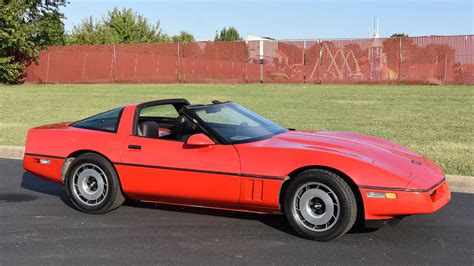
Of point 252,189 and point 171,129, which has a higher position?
point 171,129

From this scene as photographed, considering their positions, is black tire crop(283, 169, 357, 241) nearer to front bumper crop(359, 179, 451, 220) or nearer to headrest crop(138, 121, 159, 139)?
front bumper crop(359, 179, 451, 220)

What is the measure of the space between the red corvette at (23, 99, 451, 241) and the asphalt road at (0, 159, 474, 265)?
228 mm

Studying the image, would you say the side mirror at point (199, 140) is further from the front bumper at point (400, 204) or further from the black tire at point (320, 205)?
the front bumper at point (400, 204)

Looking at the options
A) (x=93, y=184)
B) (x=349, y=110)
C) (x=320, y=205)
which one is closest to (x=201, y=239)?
(x=320, y=205)

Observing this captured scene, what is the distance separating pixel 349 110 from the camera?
593 inches

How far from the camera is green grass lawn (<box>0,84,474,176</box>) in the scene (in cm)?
955

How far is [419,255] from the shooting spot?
13.6 feet

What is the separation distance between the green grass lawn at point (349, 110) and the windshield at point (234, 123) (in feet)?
10.1

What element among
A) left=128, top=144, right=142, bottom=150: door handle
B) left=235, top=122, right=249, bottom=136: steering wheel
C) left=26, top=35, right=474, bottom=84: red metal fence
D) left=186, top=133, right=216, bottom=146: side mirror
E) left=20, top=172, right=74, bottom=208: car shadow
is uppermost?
left=26, top=35, right=474, bottom=84: red metal fence

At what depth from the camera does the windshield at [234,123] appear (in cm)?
504

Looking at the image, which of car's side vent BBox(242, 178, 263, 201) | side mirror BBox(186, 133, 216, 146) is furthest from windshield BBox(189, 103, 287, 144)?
car's side vent BBox(242, 178, 263, 201)

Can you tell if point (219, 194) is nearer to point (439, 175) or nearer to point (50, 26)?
point (439, 175)

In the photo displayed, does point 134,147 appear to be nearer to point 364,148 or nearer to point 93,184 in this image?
point 93,184

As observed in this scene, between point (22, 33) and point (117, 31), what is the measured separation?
886 inches
